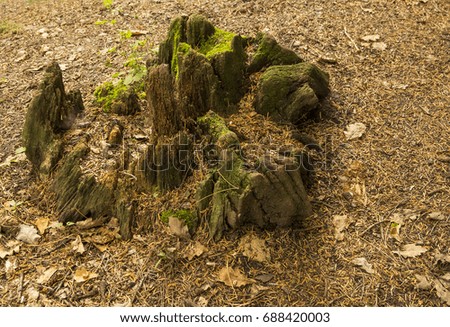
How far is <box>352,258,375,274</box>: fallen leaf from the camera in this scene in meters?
3.39


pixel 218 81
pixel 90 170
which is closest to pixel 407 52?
pixel 218 81

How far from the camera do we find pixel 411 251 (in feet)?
11.4

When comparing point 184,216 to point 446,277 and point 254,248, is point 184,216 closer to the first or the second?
point 254,248

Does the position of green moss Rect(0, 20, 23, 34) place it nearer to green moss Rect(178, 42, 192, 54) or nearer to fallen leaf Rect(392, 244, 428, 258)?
green moss Rect(178, 42, 192, 54)

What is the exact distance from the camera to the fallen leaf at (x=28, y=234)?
369 cm

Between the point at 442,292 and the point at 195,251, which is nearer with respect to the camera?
the point at 442,292

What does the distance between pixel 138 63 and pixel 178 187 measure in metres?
2.26

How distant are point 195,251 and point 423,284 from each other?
189cm

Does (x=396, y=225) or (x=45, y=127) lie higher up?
(x=45, y=127)

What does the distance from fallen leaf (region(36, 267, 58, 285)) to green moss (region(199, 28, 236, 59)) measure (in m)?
2.63

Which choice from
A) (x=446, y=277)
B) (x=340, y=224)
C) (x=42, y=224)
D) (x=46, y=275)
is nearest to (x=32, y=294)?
(x=46, y=275)

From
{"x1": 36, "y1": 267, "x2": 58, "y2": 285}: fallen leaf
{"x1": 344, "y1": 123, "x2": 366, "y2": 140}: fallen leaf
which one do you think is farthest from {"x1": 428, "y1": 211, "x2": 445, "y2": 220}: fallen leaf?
{"x1": 36, "y1": 267, "x2": 58, "y2": 285}: fallen leaf

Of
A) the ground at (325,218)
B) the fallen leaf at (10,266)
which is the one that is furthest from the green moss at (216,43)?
the fallen leaf at (10,266)

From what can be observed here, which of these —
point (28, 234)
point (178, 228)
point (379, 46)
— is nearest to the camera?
point (178, 228)
